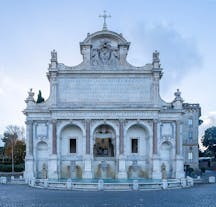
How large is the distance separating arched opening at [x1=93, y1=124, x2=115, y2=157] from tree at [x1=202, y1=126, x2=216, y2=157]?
49.9 m

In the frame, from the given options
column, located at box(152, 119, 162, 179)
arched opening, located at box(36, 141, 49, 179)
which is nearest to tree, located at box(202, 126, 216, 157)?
column, located at box(152, 119, 162, 179)

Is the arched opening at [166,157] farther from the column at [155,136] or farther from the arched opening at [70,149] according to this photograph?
the arched opening at [70,149]

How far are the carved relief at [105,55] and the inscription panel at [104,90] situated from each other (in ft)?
6.70

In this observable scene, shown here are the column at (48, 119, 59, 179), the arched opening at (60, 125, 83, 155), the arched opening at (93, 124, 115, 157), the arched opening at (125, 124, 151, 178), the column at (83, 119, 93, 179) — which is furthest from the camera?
the arched opening at (93, 124, 115, 157)

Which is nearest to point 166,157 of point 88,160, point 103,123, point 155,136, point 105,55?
point 155,136

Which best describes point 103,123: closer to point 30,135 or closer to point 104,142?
point 104,142

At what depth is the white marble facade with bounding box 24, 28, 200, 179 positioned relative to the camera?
47.3m

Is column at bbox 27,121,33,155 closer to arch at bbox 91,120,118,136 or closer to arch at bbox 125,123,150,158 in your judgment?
arch at bbox 91,120,118,136

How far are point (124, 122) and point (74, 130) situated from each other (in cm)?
616

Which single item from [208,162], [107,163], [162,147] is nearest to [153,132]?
[162,147]

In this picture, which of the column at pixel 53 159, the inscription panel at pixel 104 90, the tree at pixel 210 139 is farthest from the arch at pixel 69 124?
the tree at pixel 210 139

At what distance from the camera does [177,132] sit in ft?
159

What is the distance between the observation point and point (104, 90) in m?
49.0

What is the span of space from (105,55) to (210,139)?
173 ft
